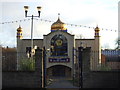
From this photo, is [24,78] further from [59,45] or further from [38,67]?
[59,45]

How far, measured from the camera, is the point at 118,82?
43.5ft

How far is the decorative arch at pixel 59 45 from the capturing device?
31.6 meters

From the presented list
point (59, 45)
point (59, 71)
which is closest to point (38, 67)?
point (59, 45)

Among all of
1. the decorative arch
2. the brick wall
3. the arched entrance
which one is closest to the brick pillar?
the brick wall

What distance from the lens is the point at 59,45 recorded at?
31562 millimetres

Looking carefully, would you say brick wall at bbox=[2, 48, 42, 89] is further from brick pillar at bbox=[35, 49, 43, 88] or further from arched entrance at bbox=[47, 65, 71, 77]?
arched entrance at bbox=[47, 65, 71, 77]

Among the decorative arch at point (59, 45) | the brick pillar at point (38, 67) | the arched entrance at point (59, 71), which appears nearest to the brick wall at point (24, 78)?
the brick pillar at point (38, 67)

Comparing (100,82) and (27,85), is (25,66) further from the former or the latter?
(100,82)

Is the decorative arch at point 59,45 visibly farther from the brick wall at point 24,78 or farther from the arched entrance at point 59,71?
the brick wall at point 24,78

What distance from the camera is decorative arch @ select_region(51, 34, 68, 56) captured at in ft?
104

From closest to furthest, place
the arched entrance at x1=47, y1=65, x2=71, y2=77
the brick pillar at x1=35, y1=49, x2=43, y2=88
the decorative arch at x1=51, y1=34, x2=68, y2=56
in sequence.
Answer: the brick pillar at x1=35, y1=49, x2=43, y2=88, the arched entrance at x1=47, y1=65, x2=71, y2=77, the decorative arch at x1=51, y1=34, x2=68, y2=56

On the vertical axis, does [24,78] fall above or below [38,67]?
below

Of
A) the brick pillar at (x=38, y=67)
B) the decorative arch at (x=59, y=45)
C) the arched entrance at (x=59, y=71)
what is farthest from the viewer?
the decorative arch at (x=59, y=45)

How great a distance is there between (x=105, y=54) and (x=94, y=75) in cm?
2494
